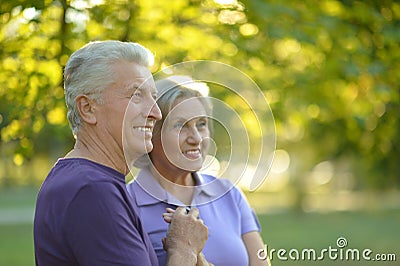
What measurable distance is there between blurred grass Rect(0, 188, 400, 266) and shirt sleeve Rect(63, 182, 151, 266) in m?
7.07

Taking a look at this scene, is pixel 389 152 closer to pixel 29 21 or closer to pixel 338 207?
pixel 29 21

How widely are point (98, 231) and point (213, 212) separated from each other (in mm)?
779

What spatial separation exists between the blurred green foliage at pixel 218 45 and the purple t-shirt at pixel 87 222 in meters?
1.12

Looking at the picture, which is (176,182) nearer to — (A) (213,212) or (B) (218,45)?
(A) (213,212)

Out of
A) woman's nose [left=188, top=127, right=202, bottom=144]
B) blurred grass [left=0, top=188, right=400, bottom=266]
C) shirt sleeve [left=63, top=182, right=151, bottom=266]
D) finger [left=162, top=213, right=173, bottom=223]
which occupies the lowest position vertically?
blurred grass [left=0, top=188, right=400, bottom=266]

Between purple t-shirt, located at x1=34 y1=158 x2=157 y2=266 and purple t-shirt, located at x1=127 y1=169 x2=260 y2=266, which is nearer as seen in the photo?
purple t-shirt, located at x1=34 y1=158 x2=157 y2=266

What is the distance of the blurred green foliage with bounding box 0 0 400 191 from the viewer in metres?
3.70

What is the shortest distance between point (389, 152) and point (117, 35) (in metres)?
4.32

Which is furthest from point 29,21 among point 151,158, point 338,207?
point 338,207

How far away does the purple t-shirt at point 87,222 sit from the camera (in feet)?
5.52

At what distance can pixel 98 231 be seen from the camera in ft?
5.51

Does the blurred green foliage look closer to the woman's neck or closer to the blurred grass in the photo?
the woman's neck

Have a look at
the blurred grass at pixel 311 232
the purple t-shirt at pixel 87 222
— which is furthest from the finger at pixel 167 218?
the blurred grass at pixel 311 232

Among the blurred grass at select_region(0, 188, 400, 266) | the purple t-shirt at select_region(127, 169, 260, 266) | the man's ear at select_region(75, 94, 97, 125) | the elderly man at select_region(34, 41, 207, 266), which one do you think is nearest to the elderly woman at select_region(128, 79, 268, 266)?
the purple t-shirt at select_region(127, 169, 260, 266)
